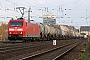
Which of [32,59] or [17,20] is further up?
[17,20]

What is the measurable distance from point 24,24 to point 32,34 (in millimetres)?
5485

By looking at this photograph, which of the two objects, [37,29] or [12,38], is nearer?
[12,38]

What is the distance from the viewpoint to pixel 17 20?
3653 centimetres

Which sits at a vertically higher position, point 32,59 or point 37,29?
point 37,29

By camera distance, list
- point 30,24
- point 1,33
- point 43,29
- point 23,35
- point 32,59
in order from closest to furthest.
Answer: point 32,59 → point 23,35 → point 30,24 → point 43,29 → point 1,33

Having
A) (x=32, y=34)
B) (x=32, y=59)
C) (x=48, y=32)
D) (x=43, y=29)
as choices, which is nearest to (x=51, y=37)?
(x=48, y=32)

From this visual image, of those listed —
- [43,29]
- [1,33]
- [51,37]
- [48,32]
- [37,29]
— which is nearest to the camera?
[37,29]

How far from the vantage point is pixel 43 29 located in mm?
52438

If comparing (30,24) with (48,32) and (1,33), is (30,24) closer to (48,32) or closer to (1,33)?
(48,32)

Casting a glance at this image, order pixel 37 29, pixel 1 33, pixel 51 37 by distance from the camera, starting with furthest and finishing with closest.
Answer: pixel 1 33
pixel 51 37
pixel 37 29

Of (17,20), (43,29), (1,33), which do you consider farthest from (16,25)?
(1,33)

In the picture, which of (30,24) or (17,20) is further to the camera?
(30,24)

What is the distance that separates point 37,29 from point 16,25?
931 centimetres

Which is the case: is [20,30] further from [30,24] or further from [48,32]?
[48,32]
